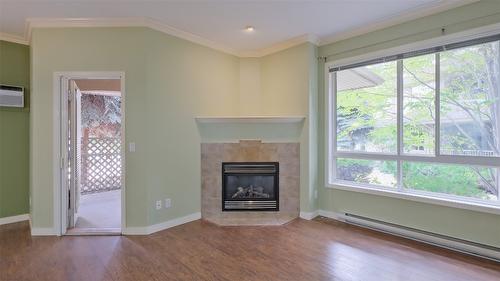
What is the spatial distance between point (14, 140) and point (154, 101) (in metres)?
2.14

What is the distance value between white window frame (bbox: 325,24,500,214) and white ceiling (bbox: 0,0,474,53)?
34 centimetres

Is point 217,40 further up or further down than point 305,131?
further up

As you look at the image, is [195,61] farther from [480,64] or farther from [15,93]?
[480,64]

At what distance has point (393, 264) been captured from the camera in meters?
2.52

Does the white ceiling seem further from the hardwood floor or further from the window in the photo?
the hardwood floor

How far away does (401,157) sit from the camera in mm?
3275

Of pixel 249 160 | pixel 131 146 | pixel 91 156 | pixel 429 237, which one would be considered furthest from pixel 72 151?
pixel 429 237

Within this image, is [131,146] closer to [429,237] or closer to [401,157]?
[401,157]

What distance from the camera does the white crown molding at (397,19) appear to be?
278cm

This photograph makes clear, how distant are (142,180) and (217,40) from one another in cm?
219

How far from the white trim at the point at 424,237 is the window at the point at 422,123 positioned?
1.45ft

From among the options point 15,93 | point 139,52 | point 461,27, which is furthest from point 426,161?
point 15,93

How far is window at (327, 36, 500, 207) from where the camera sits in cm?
269

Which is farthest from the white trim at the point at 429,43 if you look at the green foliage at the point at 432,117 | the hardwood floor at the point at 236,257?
the hardwood floor at the point at 236,257
